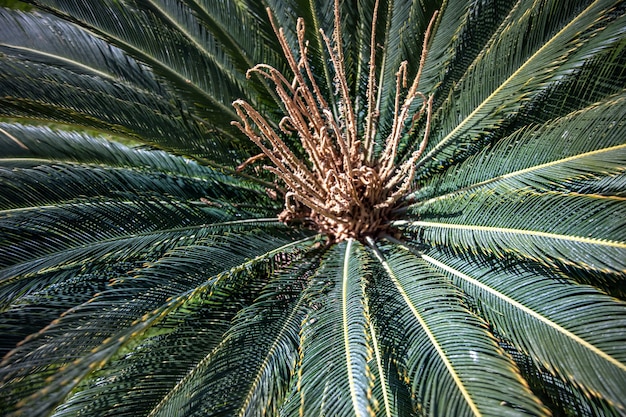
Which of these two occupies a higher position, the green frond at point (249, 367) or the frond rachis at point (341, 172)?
the frond rachis at point (341, 172)

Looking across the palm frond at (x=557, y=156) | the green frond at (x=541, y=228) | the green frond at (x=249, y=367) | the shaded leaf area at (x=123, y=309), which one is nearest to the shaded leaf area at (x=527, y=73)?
the palm frond at (x=557, y=156)

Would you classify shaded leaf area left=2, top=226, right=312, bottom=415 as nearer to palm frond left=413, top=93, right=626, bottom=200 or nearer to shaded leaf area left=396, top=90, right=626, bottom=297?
shaded leaf area left=396, top=90, right=626, bottom=297

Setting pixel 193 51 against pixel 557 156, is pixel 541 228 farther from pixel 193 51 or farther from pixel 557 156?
pixel 193 51

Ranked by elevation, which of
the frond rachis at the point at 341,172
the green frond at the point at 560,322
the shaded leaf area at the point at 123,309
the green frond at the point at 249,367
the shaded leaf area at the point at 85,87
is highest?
the shaded leaf area at the point at 85,87

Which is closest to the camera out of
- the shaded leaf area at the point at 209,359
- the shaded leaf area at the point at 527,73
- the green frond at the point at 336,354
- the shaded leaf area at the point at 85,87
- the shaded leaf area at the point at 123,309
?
the shaded leaf area at the point at 123,309

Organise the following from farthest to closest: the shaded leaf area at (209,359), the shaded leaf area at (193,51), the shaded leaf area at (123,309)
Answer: the shaded leaf area at (193,51)
the shaded leaf area at (209,359)
the shaded leaf area at (123,309)

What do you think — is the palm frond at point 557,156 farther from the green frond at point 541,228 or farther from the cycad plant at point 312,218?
the green frond at point 541,228

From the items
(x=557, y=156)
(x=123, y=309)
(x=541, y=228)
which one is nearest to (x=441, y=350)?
(x=541, y=228)

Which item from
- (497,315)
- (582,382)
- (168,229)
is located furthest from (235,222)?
(582,382)
